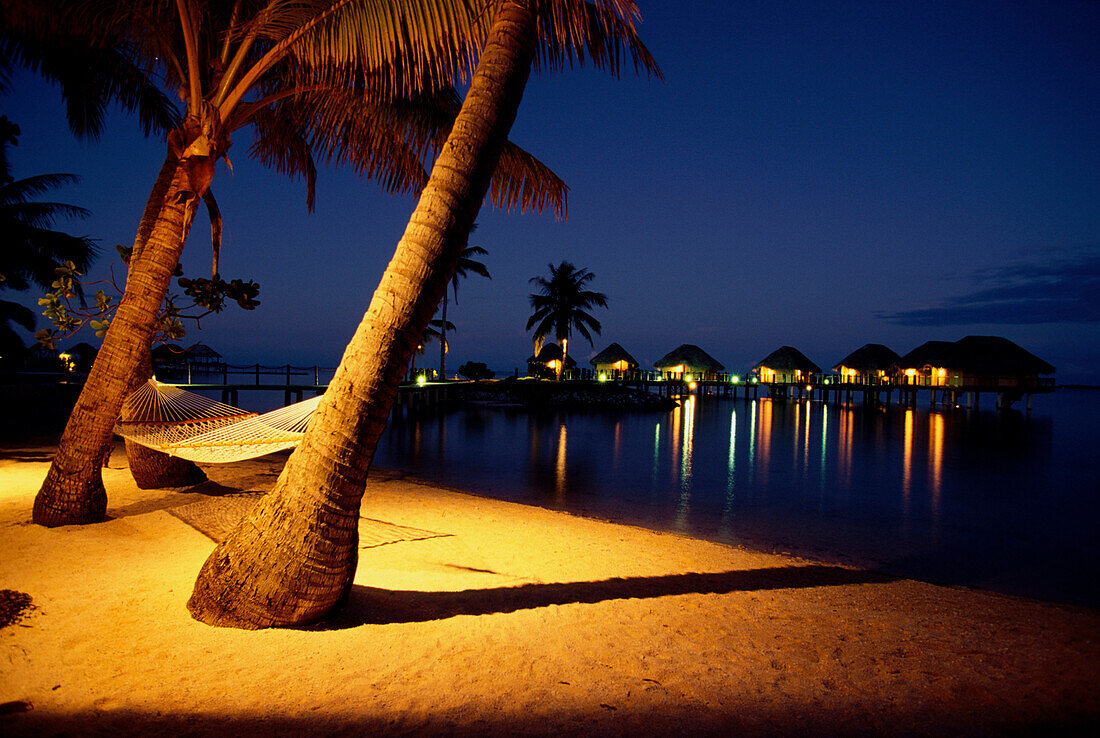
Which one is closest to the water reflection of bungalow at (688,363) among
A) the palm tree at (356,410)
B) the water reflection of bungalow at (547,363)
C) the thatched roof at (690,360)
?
the thatched roof at (690,360)

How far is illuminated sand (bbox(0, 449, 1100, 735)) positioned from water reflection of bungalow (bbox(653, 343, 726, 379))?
115 feet

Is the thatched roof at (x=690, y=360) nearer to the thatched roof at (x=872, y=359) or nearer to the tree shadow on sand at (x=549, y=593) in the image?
the thatched roof at (x=872, y=359)

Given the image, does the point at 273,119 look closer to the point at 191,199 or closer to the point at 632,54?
the point at 191,199

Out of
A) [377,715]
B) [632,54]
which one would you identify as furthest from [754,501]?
[377,715]

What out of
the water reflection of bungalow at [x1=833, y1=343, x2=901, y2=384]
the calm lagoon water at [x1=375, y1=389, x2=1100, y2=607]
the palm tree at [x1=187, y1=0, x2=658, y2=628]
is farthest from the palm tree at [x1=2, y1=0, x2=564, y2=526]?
the water reflection of bungalow at [x1=833, y1=343, x2=901, y2=384]

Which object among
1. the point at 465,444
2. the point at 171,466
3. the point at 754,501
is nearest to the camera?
the point at 171,466

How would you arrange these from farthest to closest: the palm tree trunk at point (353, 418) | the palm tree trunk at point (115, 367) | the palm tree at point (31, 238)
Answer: the palm tree at point (31, 238) → the palm tree trunk at point (115, 367) → the palm tree trunk at point (353, 418)

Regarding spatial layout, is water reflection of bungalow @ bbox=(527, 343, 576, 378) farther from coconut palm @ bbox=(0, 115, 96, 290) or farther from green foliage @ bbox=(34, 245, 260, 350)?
green foliage @ bbox=(34, 245, 260, 350)

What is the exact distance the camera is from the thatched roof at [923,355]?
3492cm

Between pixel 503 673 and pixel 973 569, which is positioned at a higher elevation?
pixel 503 673

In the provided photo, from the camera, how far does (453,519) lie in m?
5.36

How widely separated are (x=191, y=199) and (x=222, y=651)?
9.70 feet

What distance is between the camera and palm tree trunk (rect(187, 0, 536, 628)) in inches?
87.3

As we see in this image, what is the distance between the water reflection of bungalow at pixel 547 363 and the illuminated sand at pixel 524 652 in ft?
96.5
